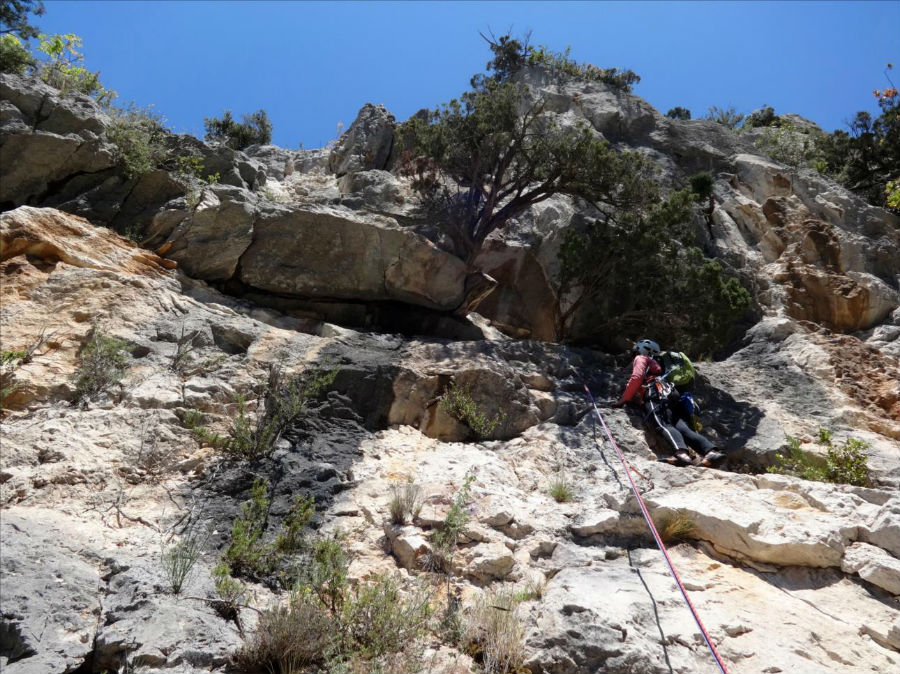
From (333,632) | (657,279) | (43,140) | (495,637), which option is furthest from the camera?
(657,279)

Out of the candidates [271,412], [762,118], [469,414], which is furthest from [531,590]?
[762,118]

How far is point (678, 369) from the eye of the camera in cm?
848

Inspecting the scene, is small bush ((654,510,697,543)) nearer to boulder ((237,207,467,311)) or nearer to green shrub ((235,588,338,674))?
green shrub ((235,588,338,674))

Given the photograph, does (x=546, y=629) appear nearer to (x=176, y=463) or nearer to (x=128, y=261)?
(x=176, y=463)

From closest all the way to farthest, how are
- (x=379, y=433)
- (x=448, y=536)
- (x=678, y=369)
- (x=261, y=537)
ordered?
(x=261, y=537), (x=448, y=536), (x=379, y=433), (x=678, y=369)

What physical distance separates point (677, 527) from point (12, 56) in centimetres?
1198

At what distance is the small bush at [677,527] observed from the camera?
526cm

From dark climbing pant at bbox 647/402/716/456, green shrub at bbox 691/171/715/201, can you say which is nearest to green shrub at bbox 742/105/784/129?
green shrub at bbox 691/171/715/201

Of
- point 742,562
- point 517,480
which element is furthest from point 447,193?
point 742,562

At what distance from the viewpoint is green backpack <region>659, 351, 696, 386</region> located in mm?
8398

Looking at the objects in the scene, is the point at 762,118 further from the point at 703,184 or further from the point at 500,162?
the point at 500,162

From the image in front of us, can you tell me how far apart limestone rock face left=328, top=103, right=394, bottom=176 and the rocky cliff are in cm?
248

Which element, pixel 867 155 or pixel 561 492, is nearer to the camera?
pixel 561 492

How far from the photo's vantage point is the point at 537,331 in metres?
14.0
